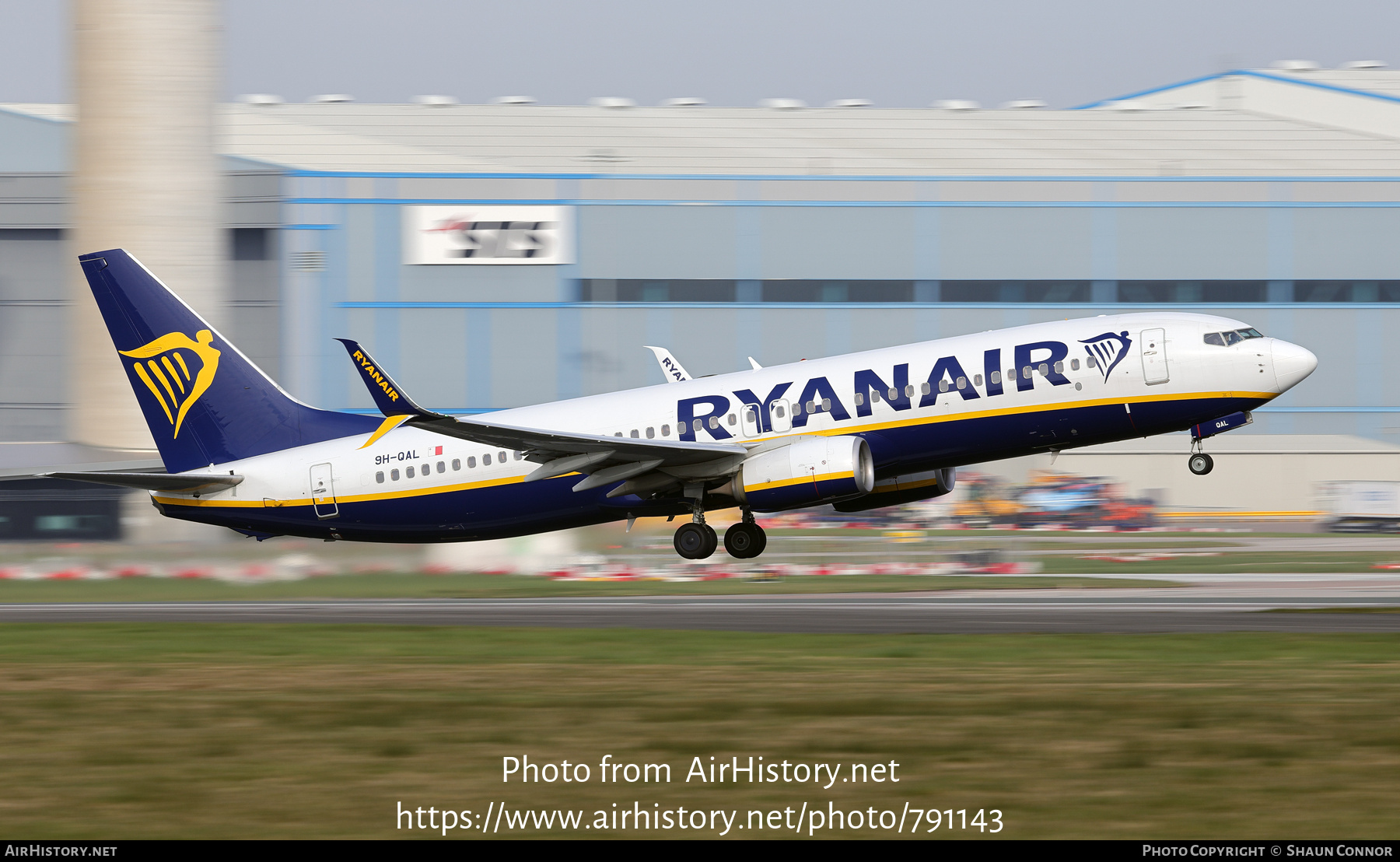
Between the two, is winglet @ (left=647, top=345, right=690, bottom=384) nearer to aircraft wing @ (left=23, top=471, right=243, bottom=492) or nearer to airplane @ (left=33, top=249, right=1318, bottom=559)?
airplane @ (left=33, top=249, right=1318, bottom=559)

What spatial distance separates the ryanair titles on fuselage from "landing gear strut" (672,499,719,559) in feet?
8.02

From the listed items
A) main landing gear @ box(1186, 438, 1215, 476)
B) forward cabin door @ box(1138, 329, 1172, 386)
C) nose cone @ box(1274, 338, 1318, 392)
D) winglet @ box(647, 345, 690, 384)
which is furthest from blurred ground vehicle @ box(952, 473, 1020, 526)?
nose cone @ box(1274, 338, 1318, 392)

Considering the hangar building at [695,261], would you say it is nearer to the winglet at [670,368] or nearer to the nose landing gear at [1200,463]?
the winglet at [670,368]

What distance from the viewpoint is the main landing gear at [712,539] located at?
3106 cm

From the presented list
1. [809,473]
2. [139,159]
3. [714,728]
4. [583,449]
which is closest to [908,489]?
[809,473]

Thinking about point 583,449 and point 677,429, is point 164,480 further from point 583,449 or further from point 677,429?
point 677,429

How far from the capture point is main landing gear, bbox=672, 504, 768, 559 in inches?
1223

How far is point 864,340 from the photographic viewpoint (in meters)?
74.7

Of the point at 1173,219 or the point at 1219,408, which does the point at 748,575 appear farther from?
the point at 1173,219

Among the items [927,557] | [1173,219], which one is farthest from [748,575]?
[1173,219]

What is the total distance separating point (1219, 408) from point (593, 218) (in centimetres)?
4906

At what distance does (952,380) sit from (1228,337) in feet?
17.9

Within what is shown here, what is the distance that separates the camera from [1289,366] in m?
28.5
